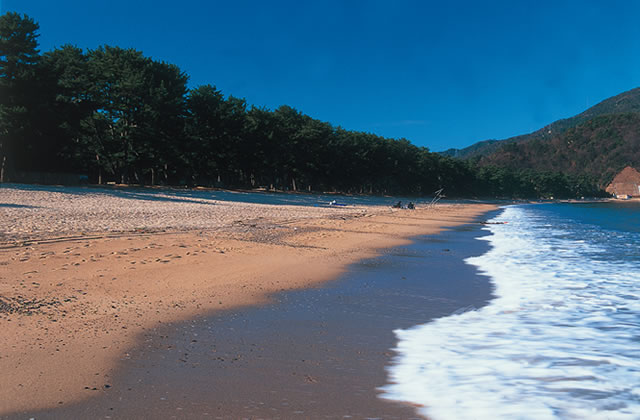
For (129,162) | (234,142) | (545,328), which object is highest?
(234,142)

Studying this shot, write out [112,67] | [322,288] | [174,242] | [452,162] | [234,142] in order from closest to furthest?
1. [322,288]
2. [174,242]
3. [112,67]
4. [234,142]
5. [452,162]

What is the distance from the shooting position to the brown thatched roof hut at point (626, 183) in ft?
609

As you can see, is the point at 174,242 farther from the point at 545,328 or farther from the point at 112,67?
the point at 112,67

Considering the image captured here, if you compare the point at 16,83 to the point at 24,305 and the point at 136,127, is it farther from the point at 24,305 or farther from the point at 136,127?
the point at 24,305

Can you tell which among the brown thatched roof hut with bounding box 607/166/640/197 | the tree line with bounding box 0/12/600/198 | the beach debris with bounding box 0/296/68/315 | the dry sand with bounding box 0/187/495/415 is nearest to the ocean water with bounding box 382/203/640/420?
the dry sand with bounding box 0/187/495/415

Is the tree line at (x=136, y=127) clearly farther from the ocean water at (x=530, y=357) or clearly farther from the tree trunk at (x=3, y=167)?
the ocean water at (x=530, y=357)

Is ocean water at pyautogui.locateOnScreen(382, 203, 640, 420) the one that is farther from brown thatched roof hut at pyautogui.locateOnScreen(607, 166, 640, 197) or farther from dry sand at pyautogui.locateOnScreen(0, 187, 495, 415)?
brown thatched roof hut at pyautogui.locateOnScreen(607, 166, 640, 197)

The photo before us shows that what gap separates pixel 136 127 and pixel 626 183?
213m

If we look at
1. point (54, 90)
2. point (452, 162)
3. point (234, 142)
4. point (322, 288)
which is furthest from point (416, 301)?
point (452, 162)

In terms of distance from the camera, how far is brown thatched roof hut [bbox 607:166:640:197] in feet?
609

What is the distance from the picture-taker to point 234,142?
1893 inches

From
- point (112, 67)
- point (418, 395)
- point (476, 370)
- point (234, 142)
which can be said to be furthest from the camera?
point (234, 142)

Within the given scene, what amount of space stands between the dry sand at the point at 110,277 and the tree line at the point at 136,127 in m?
20.2

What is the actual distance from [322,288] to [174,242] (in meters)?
5.81
